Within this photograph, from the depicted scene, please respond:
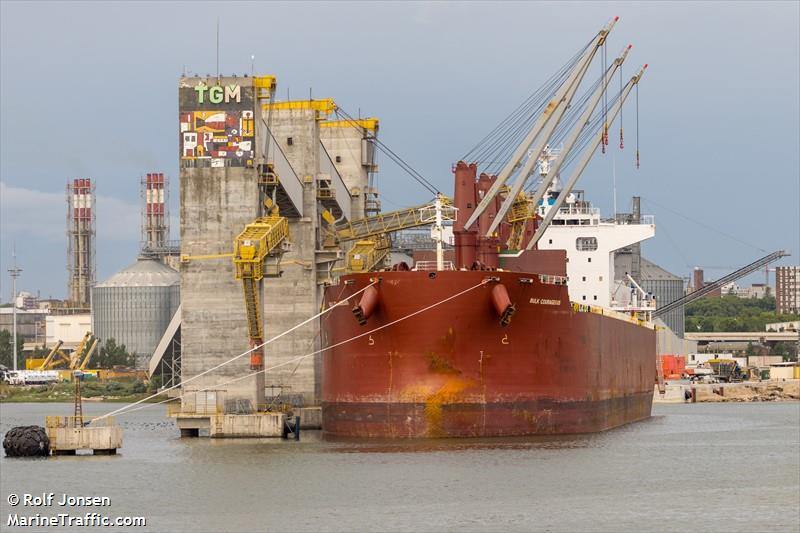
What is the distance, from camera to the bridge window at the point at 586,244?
65812 millimetres

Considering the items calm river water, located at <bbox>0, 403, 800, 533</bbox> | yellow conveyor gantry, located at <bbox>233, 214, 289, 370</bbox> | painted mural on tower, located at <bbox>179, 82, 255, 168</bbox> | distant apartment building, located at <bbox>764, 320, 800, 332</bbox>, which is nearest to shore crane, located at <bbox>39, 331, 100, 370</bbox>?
distant apartment building, located at <bbox>764, 320, 800, 332</bbox>

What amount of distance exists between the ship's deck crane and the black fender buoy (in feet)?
63.8

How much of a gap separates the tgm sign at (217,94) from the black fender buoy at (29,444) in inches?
506

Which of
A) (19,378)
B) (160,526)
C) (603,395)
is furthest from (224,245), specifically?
(19,378)

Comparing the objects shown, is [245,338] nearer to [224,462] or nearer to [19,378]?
[224,462]

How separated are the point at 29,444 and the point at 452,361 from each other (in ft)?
40.5

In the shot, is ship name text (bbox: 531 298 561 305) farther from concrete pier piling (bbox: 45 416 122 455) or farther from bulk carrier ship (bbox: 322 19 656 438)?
concrete pier piling (bbox: 45 416 122 455)

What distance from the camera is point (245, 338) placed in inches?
1950

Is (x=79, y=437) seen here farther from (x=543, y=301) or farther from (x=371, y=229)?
(x=371, y=229)

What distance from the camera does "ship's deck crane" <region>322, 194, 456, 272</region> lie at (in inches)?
2344

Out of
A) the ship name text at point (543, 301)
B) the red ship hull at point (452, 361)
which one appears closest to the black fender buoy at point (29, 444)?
the red ship hull at point (452, 361)

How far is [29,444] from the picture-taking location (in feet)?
138

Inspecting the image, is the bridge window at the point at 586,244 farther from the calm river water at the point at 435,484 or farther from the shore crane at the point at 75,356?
the shore crane at the point at 75,356

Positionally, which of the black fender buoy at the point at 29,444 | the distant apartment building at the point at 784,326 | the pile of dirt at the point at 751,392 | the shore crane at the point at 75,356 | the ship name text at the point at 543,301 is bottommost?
the pile of dirt at the point at 751,392
